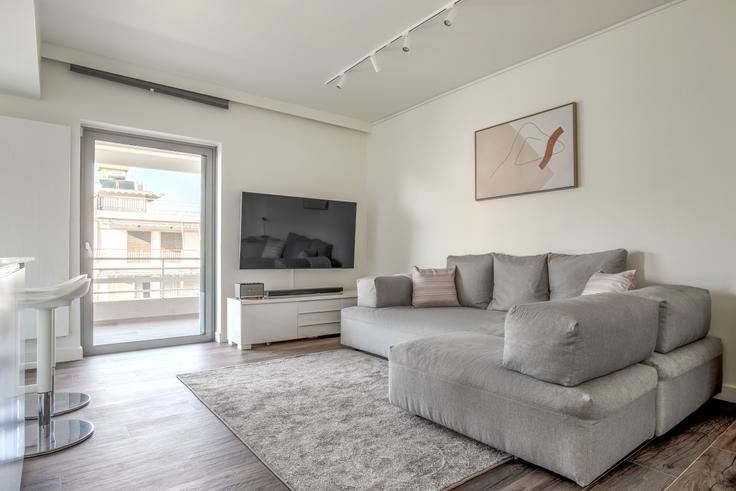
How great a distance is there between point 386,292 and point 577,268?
1.59 m

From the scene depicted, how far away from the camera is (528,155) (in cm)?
357

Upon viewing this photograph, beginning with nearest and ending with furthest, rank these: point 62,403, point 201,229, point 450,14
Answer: point 62,403 → point 450,14 → point 201,229

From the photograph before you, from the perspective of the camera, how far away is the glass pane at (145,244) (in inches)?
152

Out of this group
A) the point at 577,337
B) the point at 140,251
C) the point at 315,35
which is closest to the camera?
the point at 577,337

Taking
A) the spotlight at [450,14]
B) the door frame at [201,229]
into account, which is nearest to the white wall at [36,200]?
the door frame at [201,229]

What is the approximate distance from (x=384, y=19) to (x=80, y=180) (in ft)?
9.46

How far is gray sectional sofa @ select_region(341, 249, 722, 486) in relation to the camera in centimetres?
159

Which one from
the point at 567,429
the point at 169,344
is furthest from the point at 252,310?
the point at 567,429

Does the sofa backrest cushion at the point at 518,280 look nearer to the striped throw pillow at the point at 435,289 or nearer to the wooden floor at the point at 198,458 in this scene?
the striped throw pillow at the point at 435,289

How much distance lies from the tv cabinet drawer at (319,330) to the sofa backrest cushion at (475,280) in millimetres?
1454

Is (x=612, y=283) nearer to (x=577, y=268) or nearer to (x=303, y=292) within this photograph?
(x=577, y=268)

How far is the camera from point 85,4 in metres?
2.81

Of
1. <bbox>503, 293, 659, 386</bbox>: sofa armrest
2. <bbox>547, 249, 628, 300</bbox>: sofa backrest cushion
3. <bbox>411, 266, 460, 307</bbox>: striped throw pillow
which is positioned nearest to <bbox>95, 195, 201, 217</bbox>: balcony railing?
<bbox>411, 266, 460, 307</bbox>: striped throw pillow

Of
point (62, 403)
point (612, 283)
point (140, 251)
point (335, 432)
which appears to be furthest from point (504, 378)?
point (140, 251)
